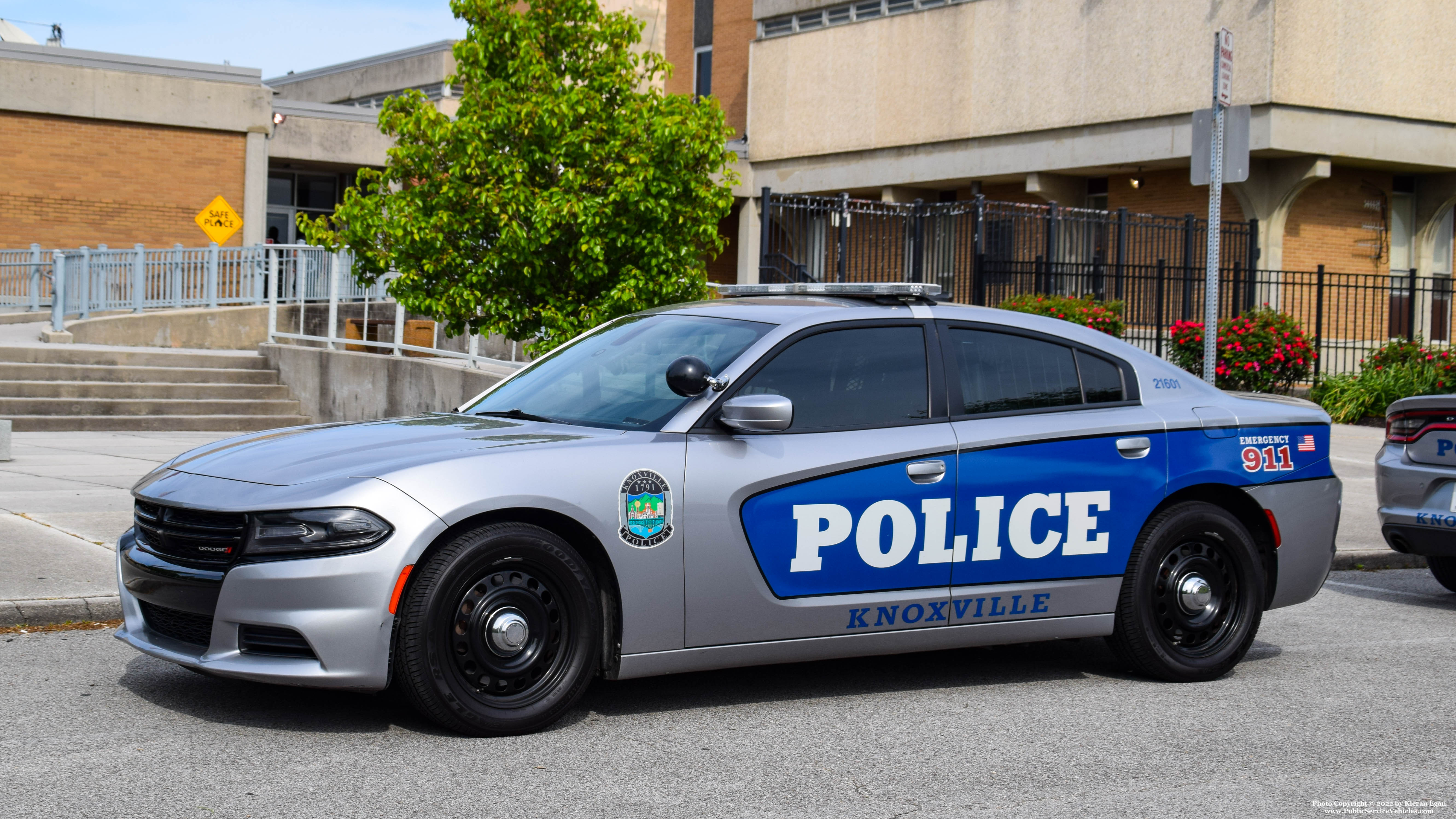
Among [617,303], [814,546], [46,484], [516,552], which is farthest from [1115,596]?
[46,484]

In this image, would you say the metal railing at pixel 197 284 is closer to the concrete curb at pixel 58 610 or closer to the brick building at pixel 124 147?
A: the brick building at pixel 124 147

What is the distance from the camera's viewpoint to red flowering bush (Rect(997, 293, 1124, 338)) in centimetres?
1833

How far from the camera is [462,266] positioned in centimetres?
1222

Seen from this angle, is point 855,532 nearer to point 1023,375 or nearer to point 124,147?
point 1023,375

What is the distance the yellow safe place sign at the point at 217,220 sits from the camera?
2431 cm

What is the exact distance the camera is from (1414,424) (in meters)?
8.47

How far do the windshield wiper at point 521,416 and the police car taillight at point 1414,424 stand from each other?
5.37 metres

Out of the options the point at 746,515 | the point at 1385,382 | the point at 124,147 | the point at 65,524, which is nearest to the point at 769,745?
the point at 746,515

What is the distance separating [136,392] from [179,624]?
604 inches

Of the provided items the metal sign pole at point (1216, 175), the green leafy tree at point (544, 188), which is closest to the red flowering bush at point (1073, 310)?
the green leafy tree at point (544, 188)

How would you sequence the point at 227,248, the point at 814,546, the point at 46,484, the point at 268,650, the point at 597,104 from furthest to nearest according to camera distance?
the point at 227,248
the point at 597,104
the point at 46,484
the point at 814,546
the point at 268,650

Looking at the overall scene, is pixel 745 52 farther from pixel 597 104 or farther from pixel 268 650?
pixel 268 650

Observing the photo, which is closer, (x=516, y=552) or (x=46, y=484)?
(x=516, y=552)

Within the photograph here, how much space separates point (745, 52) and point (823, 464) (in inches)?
1260
